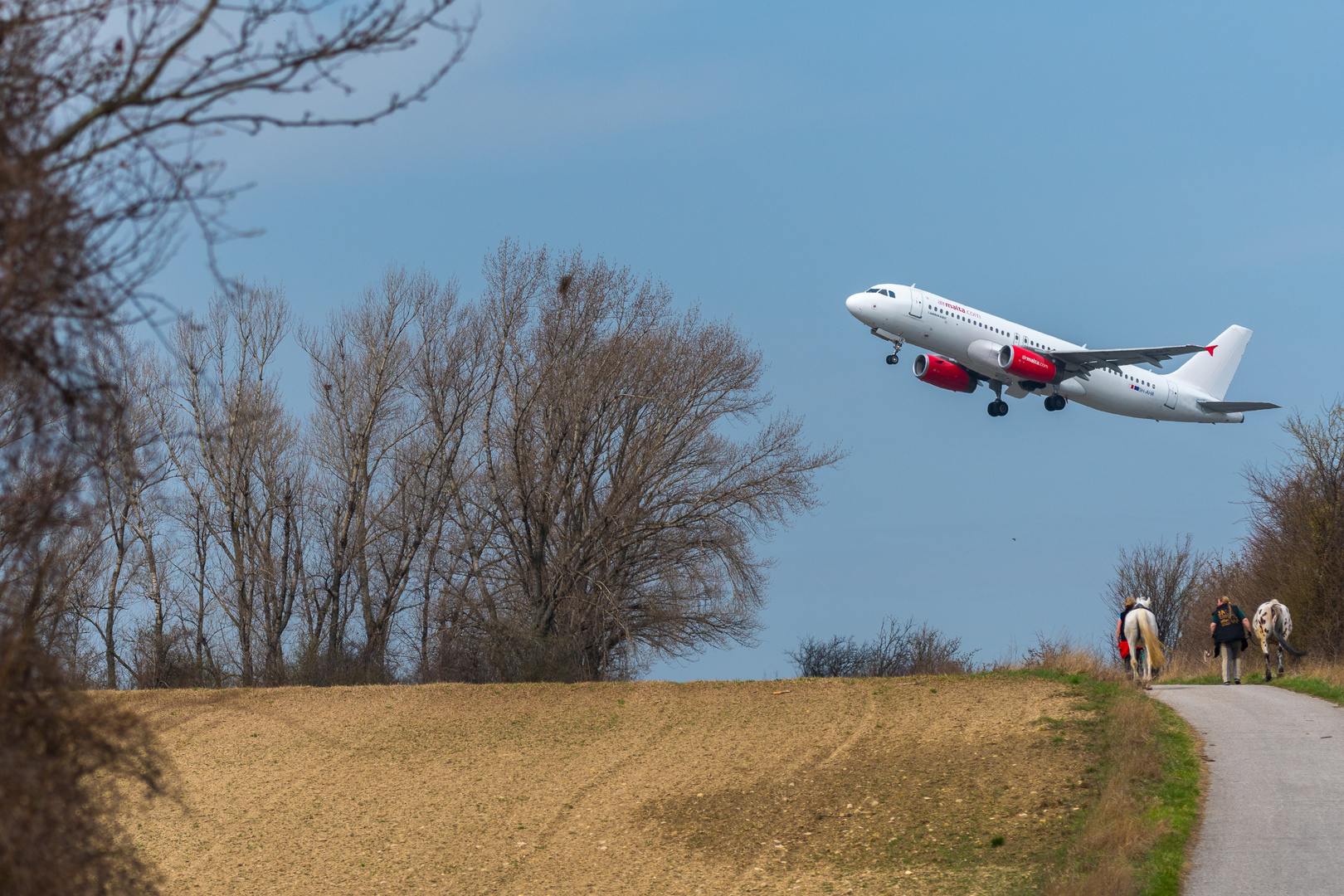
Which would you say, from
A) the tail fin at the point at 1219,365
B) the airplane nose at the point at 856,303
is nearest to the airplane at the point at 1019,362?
the airplane nose at the point at 856,303

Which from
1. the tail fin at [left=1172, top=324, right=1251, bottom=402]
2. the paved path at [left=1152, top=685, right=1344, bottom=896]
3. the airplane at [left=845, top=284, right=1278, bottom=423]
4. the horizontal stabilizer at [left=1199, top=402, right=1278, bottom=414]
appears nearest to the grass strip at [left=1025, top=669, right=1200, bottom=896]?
the paved path at [left=1152, top=685, right=1344, bottom=896]

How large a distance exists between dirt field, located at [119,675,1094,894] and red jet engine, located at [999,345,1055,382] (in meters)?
19.2

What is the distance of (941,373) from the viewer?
39156mm

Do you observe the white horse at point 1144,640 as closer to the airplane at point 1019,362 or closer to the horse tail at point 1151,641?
the horse tail at point 1151,641

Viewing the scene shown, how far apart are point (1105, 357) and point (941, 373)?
5.54 m

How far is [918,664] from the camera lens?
24500mm

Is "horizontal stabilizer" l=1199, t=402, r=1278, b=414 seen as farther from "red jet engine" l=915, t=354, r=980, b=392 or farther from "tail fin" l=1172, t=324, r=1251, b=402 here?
"red jet engine" l=915, t=354, r=980, b=392

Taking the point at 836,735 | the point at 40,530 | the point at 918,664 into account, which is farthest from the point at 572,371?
the point at 40,530

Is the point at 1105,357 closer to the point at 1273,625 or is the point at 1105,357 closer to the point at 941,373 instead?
the point at 941,373

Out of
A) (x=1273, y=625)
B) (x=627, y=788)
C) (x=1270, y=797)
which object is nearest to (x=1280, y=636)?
(x=1273, y=625)

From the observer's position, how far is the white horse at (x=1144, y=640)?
19047mm

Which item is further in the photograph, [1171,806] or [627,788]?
[627,788]

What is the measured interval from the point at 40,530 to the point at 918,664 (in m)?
21.3

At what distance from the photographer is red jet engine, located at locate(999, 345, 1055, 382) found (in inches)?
1459
